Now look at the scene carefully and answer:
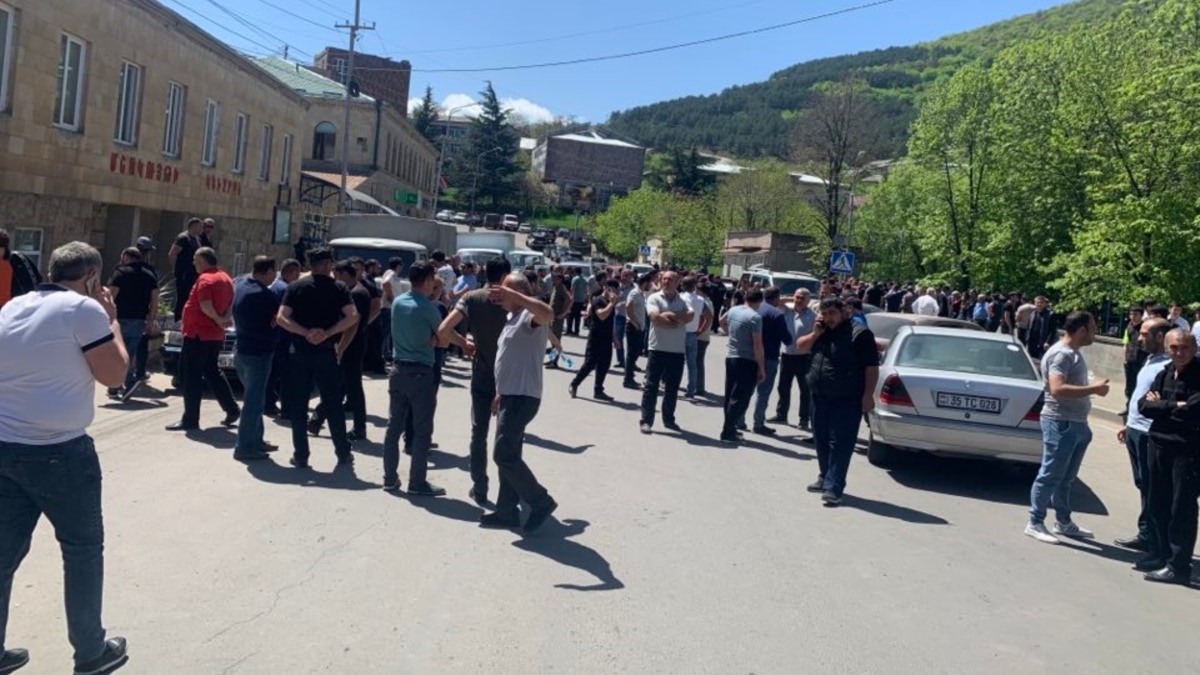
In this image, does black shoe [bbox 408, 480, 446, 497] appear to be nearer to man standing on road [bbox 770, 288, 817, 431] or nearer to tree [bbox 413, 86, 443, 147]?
man standing on road [bbox 770, 288, 817, 431]

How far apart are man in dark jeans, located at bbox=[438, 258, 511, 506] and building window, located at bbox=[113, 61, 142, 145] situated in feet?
50.2

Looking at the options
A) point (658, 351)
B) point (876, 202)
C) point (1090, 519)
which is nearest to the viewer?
point (1090, 519)

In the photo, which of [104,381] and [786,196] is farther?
[786,196]

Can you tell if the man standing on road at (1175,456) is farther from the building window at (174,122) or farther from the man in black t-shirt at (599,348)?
the building window at (174,122)

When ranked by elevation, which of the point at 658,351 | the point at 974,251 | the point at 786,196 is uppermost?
the point at 786,196

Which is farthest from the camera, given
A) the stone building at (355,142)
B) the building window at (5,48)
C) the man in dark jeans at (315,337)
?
the stone building at (355,142)

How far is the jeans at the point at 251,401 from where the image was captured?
8.91 metres

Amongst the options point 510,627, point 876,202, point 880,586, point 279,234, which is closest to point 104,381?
point 510,627

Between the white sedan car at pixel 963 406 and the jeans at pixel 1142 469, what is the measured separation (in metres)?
1.51

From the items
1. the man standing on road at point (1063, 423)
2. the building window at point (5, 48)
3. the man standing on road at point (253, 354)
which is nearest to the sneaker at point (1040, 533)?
the man standing on road at point (1063, 423)

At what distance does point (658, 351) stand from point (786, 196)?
6264 centimetres

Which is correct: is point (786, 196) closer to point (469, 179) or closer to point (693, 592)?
point (469, 179)

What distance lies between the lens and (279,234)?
3130 cm

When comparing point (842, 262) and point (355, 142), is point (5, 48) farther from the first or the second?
point (355, 142)
